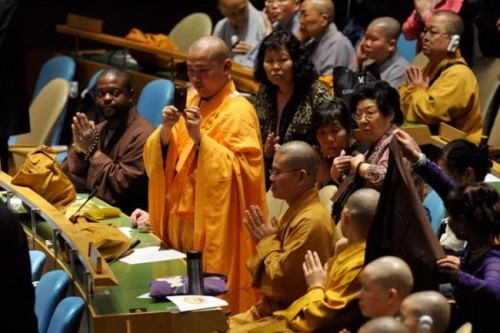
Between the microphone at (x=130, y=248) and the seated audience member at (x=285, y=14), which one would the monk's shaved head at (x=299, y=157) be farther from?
the seated audience member at (x=285, y=14)

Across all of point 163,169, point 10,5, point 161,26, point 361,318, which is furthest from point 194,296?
point 161,26

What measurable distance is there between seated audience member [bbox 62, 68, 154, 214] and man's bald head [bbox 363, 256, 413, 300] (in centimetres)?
278

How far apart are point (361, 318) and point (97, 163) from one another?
2.48m

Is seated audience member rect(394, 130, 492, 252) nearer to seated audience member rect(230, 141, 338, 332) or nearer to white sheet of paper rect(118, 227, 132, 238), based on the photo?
seated audience member rect(230, 141, 338, 332)

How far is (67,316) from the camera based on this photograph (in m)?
4.70

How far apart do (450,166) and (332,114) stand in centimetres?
87

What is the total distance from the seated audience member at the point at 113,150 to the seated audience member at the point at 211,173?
0.54m

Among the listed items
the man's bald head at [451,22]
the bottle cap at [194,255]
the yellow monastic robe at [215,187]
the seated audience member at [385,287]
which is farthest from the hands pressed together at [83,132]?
the seated audience member at [385,287]

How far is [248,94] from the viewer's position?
26.3ft

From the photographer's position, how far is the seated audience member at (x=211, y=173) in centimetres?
587

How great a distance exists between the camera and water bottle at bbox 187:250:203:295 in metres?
5.06

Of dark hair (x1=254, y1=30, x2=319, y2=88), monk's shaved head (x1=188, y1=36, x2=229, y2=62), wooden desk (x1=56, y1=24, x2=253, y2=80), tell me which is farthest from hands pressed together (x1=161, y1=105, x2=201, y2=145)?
wooden desk (x1=56, y1=24, x2=253, y2=80)

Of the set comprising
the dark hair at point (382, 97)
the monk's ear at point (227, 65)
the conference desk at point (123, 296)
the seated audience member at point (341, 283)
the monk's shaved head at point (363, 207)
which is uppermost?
the monk's ear at point (227, 65)

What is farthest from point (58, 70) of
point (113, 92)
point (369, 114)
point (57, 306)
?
point (57, 306)
